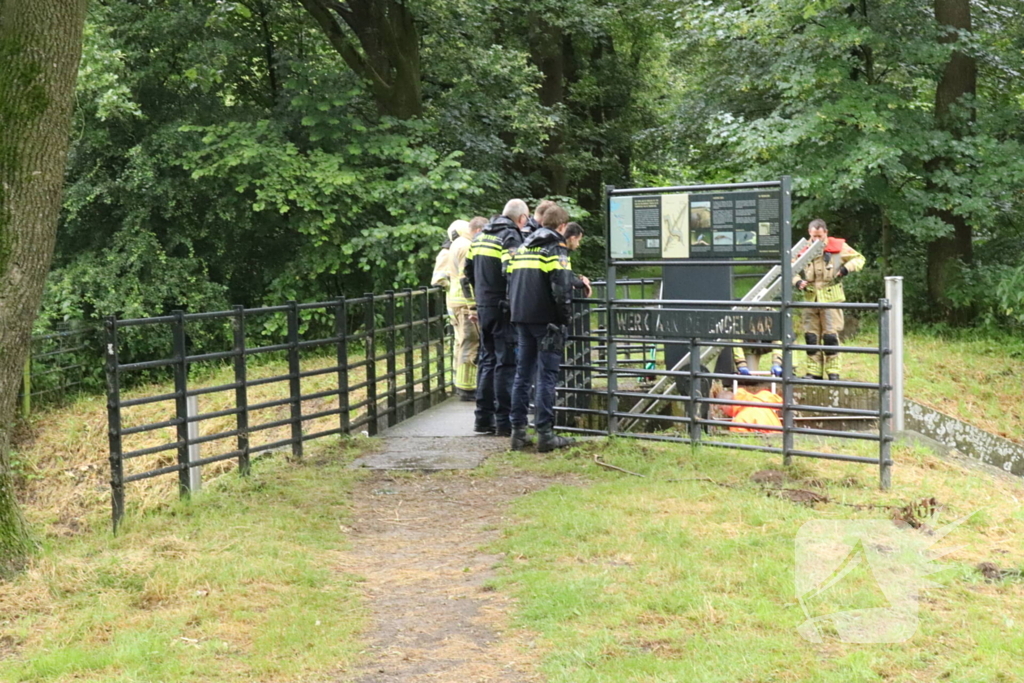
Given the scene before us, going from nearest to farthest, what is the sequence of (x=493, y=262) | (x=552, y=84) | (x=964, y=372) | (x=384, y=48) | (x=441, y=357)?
1. (x=493, y=262)
2. (x=441, y=357)
3. (x=964, y=372)
4. (x=384, y=48)
5. (x=552, y=84)

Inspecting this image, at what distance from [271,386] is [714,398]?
29.1 feet

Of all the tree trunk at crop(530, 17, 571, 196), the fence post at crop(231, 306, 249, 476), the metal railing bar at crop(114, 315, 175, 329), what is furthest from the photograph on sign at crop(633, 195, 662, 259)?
the tree trunk at crop(530, 17, 571, 196)

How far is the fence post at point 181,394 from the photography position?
26.5 ft

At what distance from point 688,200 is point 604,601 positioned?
460 centimetres

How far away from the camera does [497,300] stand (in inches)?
409

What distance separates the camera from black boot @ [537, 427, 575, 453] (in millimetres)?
9875

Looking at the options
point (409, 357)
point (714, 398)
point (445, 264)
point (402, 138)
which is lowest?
point (714, 398)

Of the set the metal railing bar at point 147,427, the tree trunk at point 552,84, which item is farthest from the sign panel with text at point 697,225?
the tree trunk at point 552,84

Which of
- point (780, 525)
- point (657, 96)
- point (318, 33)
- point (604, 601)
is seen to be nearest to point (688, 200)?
point (780, 525)

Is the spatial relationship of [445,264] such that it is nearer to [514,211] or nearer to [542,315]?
[514,211]

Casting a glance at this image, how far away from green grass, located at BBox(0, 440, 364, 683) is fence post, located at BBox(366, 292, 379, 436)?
2745 mm

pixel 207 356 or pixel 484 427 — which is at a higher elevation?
pixel 207 356

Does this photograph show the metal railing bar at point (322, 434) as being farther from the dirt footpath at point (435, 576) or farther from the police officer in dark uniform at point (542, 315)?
the police officer in dark uniform at point (542, 315)

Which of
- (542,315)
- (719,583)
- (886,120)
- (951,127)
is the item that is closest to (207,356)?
(542,315)
